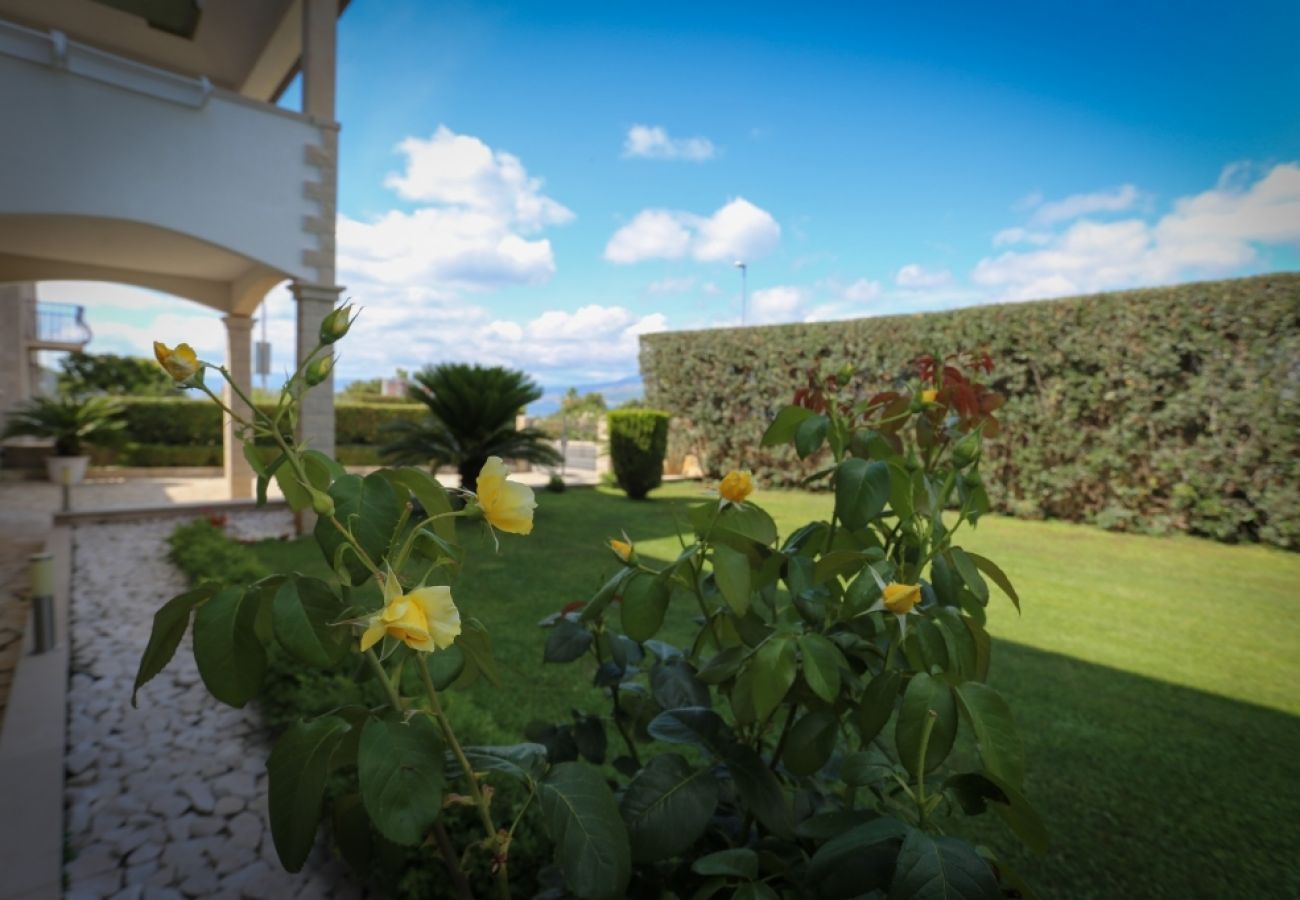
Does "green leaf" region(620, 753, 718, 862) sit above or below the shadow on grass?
above

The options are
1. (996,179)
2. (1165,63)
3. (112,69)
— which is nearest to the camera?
(112,69)

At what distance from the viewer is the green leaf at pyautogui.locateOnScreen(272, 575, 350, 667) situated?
652 mm

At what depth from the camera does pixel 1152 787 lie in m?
2.37

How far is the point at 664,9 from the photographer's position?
24.4 ft

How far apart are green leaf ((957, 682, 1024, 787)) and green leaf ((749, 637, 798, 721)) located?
214 millimetres

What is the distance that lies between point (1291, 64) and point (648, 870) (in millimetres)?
8989

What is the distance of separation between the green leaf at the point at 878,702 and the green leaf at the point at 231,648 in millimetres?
757

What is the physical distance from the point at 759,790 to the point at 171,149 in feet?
24.2

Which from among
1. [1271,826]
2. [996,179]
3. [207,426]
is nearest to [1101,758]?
[1271,826]

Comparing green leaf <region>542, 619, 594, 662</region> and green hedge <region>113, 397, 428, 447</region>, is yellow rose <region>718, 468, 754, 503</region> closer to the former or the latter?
green leaf <region>542, 619, 594, 662</region>

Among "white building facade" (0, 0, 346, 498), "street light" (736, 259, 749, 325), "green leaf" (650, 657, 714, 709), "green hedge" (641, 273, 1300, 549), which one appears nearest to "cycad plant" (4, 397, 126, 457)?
"white building facade" (0, 0, 346, 498)

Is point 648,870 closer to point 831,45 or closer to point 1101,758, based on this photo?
point 1101,758

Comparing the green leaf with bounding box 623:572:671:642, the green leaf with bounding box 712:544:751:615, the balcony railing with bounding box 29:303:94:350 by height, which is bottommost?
the green leaf with bounding box 623:572:671:642

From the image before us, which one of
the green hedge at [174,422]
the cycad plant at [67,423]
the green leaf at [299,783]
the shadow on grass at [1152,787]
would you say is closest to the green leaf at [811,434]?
the green leaf at [299,783]
